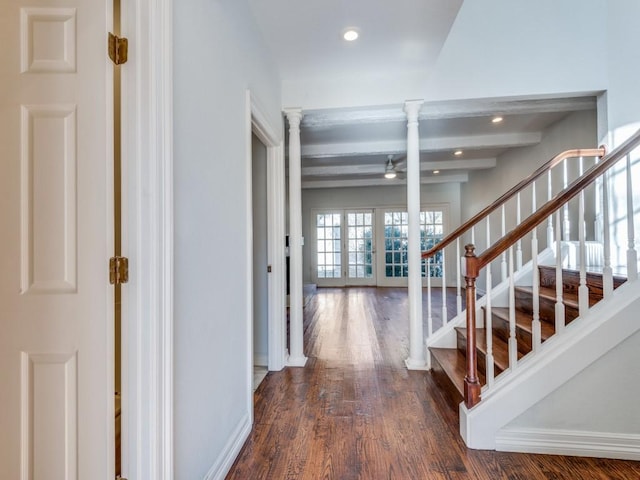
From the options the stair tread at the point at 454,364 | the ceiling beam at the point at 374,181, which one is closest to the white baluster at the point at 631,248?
the stair tread at the point at 454,364

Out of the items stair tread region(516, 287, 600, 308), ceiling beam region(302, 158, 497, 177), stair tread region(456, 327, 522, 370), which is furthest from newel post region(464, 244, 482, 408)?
→ ceiling beam region(302, 158, 497, 177)

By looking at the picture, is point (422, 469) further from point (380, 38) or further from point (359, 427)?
point (380, 38)

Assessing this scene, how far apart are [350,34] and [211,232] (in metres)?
1.74

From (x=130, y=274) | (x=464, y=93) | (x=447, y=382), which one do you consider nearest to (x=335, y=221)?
(x=464, y=93)

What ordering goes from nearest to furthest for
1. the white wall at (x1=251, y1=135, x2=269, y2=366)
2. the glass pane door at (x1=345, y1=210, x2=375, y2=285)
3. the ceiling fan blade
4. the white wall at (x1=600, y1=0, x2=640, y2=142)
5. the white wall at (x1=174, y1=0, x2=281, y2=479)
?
1. the white wall at (x1=174, y1=0, x2=281, y2=479)
2. the white wall at (x1=600, y1=0, x2=640, y2=142)
3. the white wall at (x1=251, y1=135, x2=269, y2=366)
4. the ceiling fan blade
5. the glass pane door at (x1=345, y1=210, x2=375, y2=285)

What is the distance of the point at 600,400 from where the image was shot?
1598 millimetres

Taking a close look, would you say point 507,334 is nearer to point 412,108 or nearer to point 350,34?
point 412,108

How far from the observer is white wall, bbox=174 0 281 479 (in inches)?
46.3

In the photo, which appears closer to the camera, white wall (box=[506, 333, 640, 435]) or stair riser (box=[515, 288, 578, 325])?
white wall (box=[506, 333, 640, 435])

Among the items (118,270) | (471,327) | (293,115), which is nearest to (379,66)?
(293,115)

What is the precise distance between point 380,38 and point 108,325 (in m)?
2.38

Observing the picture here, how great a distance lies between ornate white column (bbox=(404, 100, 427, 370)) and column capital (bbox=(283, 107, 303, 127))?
0.95 m

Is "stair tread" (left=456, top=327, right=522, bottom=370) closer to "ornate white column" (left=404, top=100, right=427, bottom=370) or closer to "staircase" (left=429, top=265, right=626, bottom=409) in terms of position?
"staircase" (left=429, top=265, right=626, bottom=409)

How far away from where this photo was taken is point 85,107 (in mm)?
986
